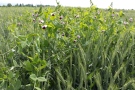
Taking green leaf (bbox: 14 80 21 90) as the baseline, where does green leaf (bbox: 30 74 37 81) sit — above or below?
above

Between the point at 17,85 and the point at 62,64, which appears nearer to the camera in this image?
the point at 17,85

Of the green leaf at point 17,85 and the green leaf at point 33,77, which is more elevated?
the green leaf at point 33,77

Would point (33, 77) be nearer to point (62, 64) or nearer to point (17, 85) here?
point (17, 85)

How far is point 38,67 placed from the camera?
0.95 m

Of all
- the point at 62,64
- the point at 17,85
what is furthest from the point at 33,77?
the point at 62,64

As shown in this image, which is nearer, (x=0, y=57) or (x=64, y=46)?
(x=0, y=57)

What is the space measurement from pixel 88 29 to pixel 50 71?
453 millimetres

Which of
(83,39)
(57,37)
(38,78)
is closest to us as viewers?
(38,78)

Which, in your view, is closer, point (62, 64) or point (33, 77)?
point (33, 77)

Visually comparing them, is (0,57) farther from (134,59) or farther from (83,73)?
(134,59)

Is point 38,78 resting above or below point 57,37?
below

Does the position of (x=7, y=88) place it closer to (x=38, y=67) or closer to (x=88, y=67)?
(x=38, y=67)

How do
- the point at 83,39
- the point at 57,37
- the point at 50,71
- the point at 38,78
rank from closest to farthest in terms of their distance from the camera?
the point at 38,78 < the point at 50,71 < the point at 57,37 < the point at 83,39

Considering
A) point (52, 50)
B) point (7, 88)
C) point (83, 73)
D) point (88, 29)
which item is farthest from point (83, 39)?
point (7, 88)
